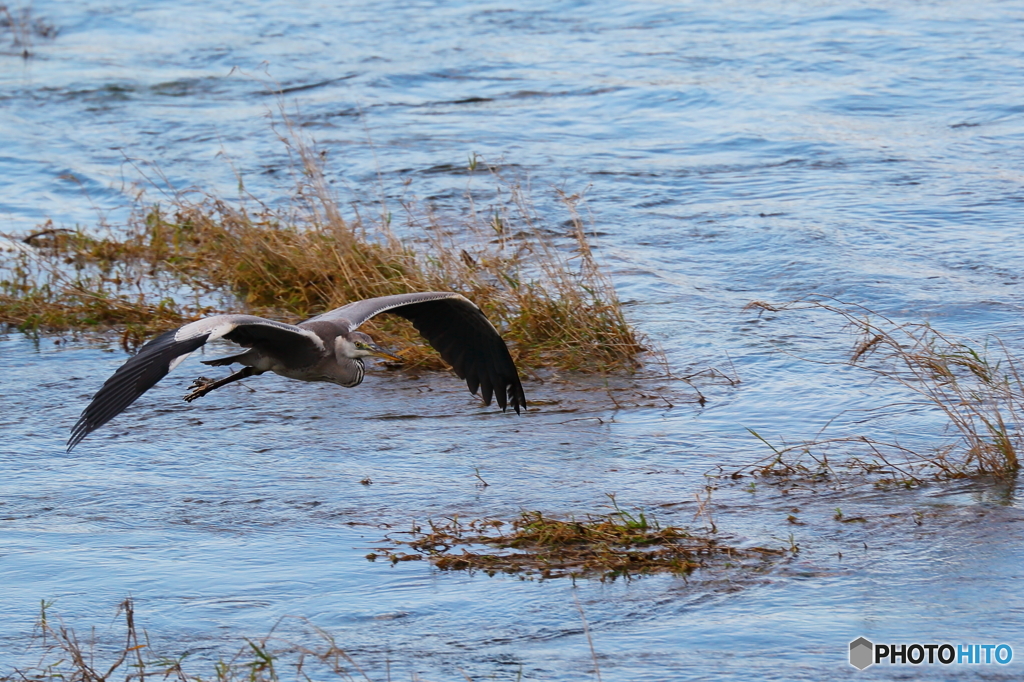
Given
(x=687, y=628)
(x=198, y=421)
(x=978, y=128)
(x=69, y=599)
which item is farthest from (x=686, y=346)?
(x=978, y=128)

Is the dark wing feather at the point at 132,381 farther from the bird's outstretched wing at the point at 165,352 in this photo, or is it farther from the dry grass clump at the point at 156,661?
the dry grass clump at the point at 156,661

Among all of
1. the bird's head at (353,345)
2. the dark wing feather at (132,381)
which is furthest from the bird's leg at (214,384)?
the dark wing feather at (132,381)

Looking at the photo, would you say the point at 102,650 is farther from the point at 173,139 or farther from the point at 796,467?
the point at 173,139

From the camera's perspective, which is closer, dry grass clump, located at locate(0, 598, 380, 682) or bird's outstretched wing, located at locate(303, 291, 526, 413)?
dry grass clump, located at locate(0, 598, 380, 682)

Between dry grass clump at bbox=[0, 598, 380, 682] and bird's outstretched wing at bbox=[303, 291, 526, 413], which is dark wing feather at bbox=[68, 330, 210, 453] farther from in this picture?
bird's outstretched wing at bbox=[303, 291, 526, 413]

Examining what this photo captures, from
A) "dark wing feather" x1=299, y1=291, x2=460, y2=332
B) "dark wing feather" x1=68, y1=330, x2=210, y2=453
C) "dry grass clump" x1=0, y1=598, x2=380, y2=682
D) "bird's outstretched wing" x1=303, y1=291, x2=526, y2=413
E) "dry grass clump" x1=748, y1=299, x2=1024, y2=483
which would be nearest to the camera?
"dry grass clump" x1=0, y1=598, x2=380, y2=682

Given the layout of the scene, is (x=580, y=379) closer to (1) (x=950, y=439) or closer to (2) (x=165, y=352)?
(1) (x=950, y=439)

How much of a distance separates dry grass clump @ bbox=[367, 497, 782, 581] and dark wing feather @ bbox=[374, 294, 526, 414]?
52.4 inches

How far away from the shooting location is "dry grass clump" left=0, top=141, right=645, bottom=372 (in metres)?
7.56

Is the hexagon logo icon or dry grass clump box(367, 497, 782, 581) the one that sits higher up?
dry grass clump box(367, 497, 782, 581)

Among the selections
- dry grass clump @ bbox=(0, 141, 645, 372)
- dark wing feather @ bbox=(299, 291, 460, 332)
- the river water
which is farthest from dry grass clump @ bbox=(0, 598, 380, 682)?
dry grass clump @ bbox=(0, 141, 645, 372)

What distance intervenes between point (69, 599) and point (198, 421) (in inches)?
85.5

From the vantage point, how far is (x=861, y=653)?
438 centimetres

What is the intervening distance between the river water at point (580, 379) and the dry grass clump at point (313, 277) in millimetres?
327
